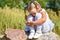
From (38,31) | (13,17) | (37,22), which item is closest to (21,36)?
(38,31)

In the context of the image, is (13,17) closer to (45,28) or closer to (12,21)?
(12,21)

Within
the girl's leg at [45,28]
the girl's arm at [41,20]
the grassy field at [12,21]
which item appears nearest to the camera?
the girl's arm at [41,20]

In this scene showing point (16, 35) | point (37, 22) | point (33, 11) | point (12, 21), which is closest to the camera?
point (37, 22)

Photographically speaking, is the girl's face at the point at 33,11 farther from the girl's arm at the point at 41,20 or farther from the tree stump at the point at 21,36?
the tree stump at the point at 21,36

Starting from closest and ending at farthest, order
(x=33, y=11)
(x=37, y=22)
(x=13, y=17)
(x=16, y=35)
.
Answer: (x=37, y=22), (x=33, y=11), (x=16, y=35), (x=13, y=17)

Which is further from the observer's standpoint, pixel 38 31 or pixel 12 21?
pixel 12 21

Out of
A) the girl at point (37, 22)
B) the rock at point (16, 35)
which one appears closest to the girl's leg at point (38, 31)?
the girl at point (37, 22)

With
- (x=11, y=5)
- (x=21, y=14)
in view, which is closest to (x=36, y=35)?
(x=21, y=14)

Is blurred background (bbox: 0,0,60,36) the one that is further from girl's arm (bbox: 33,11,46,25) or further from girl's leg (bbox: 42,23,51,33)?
girl's arm (bbox: 33,11,46,25)

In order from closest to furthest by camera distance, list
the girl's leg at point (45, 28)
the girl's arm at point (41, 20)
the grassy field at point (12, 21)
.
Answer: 1. the girl's arm at point (41, 20)
2. the girl's leg at point (45, 28)
3. the grassy field at point (12, 21)

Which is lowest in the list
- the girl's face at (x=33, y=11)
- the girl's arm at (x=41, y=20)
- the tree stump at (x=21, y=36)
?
the tree stump at (x=21, y=36)

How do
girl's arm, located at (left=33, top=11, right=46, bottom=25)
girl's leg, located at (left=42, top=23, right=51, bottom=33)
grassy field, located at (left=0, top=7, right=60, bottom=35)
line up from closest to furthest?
girl's arm, located at (left=33, top=11, right=46, bottom=25)
girl's leg, located at (left=42, top=23, right=51, bottom=33)
grassy field, located at (left=0, top=7, right=60, bottom=35)

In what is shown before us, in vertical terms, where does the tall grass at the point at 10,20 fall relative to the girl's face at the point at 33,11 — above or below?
below

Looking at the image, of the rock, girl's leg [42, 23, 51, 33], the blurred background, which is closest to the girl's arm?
girl's leg [42, 23, 51, 33]
